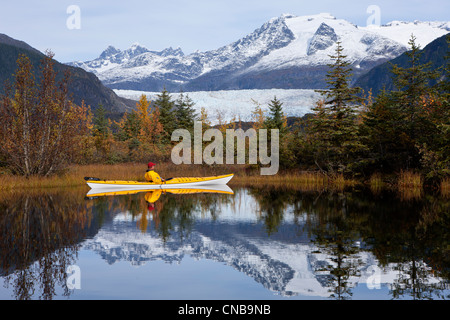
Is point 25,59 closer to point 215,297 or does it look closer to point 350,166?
point 350,166

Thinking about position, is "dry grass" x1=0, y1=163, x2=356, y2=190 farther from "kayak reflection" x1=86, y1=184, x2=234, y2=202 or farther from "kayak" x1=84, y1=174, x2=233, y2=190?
"kayak" x1=84, y1=174, x2=233, y2=190

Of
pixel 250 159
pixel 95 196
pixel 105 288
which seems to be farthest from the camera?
pixel 250 159

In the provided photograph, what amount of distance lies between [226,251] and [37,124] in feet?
63.2

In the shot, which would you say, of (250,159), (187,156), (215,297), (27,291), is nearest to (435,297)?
(215,297)

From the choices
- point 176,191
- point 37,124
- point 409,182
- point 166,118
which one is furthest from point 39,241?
point 166,118

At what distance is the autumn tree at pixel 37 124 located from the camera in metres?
25.0

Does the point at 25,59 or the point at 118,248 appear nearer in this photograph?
the point at 118,248

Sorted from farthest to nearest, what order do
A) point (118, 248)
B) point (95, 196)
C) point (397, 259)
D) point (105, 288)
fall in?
point (95, 196)
point (118, 248)
point (397, 259)
point (105, 288)

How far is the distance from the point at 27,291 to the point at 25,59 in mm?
21120

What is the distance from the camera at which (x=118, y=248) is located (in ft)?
35.6

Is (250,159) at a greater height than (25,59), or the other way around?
(25,59)

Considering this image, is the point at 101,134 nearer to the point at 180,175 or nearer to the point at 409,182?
the point at 180,175

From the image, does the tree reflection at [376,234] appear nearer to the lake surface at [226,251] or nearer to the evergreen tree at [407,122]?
the lake surface at [226,251]

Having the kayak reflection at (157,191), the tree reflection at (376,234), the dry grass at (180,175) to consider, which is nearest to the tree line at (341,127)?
the dry grass at (180,175)
